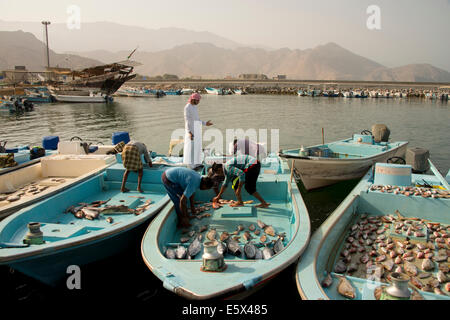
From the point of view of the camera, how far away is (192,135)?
23.1 feet

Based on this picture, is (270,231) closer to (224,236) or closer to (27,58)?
(224,236)

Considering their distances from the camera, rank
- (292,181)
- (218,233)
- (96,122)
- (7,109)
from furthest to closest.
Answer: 1. (7,109)
2. (96,122)
3. (292,181)
4. (218,233)

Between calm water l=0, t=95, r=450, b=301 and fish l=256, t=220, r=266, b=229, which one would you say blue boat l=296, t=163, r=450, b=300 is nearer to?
calm water l=0, t=95, r=450, b=301

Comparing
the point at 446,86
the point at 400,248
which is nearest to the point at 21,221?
the point at 400,248

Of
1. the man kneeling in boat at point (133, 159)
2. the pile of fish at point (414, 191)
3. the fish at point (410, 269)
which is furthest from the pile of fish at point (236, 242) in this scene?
the pile of fish at point (414, 191)

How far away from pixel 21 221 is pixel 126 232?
1652 mm

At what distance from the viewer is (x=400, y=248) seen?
15.8 ft

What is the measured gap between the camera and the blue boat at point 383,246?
3.58 meters

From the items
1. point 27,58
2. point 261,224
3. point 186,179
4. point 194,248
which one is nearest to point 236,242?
point 194,248

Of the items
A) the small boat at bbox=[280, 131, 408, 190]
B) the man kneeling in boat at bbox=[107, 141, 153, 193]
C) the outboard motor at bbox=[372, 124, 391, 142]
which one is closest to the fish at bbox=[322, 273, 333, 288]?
the man kneeling in boat at bbox=[107, 141, 153, 193]

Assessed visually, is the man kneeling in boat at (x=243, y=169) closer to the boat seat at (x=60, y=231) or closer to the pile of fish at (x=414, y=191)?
the pile of fish at (x=414, y=191)

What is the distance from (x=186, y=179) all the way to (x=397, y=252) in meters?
3.25

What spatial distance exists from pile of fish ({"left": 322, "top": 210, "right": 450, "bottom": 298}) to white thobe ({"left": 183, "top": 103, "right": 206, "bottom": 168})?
3.46m

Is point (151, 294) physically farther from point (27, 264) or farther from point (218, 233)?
point (27, 264)
